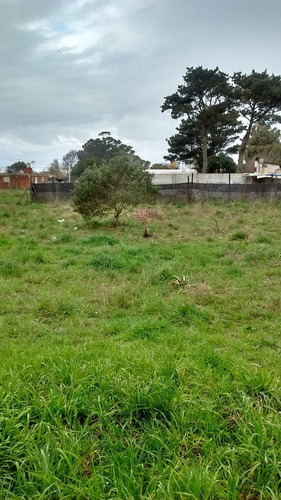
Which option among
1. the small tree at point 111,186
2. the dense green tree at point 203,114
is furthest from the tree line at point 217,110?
the small tree at point 111,186

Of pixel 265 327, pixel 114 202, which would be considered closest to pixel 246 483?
pixel 265 327

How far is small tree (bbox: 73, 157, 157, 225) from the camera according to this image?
10.3 metres

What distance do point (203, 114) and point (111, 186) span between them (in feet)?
77.9

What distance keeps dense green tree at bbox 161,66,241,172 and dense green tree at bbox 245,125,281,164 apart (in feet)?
8.99

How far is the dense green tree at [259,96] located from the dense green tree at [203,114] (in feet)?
3.44

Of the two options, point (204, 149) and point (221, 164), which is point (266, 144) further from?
point (204, 149)

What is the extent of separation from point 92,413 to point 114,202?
9.02m

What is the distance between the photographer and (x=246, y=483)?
152 cm

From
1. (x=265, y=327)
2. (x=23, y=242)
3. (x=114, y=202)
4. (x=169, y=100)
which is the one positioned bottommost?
(x=265, y=327)

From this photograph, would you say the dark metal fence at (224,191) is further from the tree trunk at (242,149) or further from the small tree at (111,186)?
the tree trunk at (242,149)

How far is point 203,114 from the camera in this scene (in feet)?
99.5

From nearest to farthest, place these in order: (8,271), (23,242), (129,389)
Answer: (129,389)
(8,271)
(23,242)

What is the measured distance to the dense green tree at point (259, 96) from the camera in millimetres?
28438

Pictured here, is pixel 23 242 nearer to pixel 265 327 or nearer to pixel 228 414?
pixel 265 327
